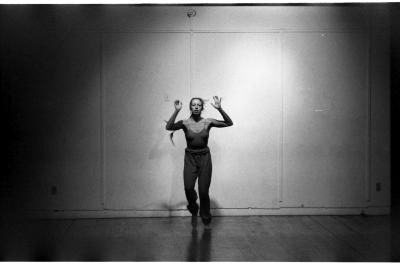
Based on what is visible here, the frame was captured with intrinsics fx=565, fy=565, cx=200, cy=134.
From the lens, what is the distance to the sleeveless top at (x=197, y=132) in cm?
676

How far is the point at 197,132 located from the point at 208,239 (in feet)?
4.32

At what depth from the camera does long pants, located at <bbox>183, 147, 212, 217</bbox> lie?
6727 mm

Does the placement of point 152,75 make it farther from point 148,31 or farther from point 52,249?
point 52,249

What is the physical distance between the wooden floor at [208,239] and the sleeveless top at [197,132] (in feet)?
3.36

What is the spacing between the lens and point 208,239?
620cm

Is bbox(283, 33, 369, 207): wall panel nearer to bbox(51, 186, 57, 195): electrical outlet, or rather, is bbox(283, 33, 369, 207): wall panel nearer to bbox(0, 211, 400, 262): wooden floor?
bbox(0, 211, 400, 262): wooden floor

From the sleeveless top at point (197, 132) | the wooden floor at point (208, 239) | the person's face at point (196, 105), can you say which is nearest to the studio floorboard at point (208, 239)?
the wooden floor at point (208, 239)

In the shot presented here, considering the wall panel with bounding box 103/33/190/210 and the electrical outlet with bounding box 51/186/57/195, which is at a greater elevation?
the wall panel with bounding box 103/33/190/210

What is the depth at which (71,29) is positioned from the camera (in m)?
7.64

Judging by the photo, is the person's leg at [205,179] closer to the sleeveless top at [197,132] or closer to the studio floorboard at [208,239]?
the sleeveless top at [197,132]

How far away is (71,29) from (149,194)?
2.48m

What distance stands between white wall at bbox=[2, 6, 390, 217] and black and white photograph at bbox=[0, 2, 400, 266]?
1cm

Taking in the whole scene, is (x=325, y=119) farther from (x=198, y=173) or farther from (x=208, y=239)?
(x=208, y=239)

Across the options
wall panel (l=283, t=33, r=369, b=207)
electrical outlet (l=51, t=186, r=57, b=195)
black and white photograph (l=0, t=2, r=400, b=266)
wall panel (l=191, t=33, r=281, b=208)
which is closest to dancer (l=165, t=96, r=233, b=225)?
black and white photograph (l=0, t=2, r=400, b=266)
